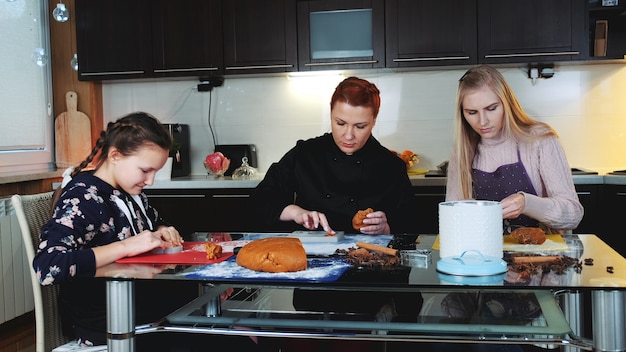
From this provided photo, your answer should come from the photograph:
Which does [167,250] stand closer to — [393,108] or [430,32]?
[430,32]

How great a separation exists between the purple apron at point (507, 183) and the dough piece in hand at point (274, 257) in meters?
0.98

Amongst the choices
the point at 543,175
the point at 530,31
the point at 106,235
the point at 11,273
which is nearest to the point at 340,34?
the point at 530,31

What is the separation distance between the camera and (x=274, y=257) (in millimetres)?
1498

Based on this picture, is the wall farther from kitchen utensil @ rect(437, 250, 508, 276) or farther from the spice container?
kitchen utensil @ rect(437, 250, 508, 276)

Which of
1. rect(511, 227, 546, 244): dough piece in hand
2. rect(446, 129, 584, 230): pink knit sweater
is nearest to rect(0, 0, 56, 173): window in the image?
rect(446, 129, 584, 230): pink knit sweater

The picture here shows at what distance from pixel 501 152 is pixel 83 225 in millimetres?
1394

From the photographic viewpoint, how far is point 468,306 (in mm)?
1479

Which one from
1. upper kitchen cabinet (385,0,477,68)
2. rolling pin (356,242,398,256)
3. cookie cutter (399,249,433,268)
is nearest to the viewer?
cookie cutter (399,249,433,268)

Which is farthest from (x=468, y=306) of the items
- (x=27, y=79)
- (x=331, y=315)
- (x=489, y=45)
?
(x=27, y=79)

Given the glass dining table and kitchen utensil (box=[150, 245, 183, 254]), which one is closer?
the glass dining table

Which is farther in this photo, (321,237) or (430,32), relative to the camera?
(430,32)

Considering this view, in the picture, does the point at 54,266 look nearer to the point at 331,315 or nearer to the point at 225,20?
the point at 331,315

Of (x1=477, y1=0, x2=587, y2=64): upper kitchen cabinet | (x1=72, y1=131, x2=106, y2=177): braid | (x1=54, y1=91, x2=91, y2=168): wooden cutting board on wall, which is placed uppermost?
(x1=477, y1=0, x2=587, y2=64): upper kitchen cabinet

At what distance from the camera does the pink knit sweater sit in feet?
6.87
